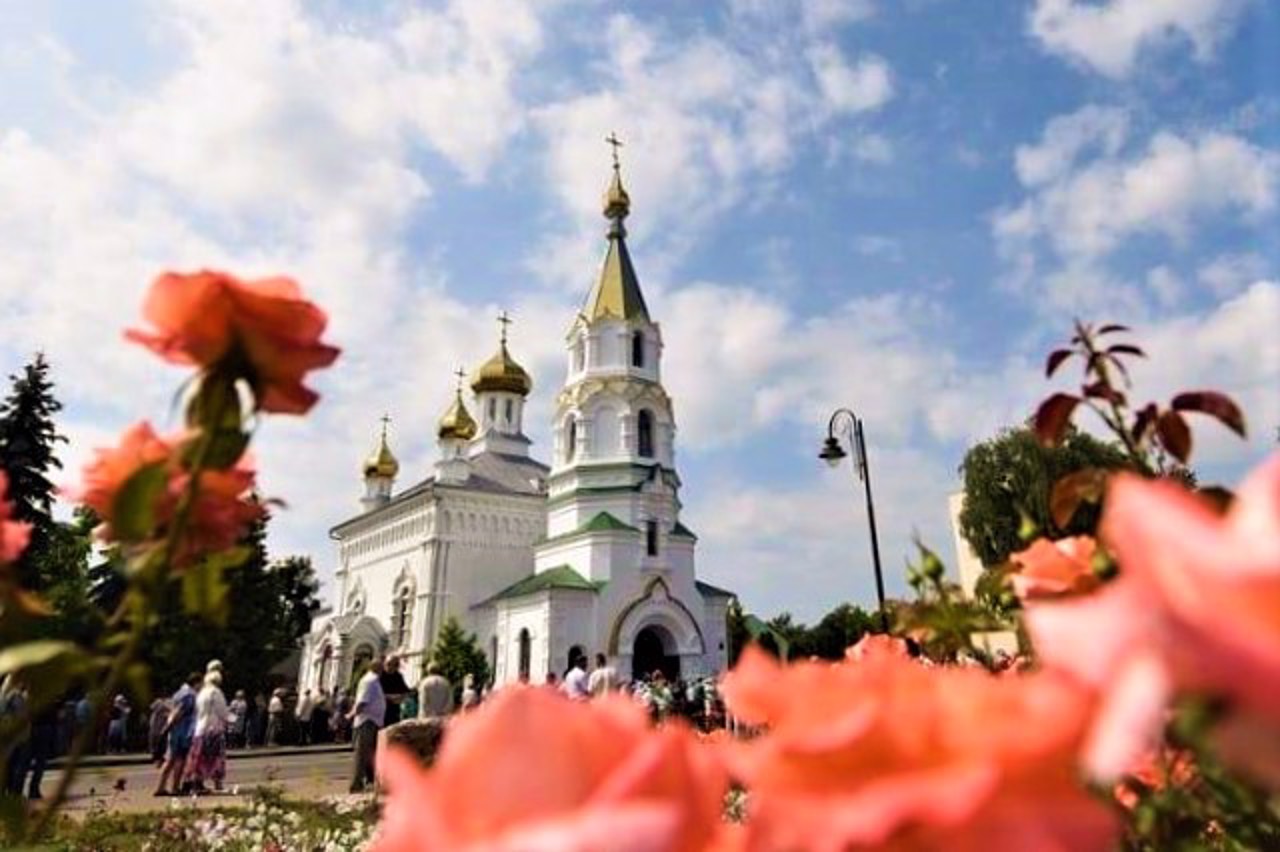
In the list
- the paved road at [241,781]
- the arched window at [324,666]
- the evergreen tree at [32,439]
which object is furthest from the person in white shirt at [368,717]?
the arched window at [324,666]

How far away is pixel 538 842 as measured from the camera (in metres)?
0.43

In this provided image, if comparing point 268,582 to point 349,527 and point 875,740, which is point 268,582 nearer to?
point 349,527

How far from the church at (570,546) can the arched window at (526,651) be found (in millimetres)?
52

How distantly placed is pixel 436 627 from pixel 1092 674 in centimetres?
3902

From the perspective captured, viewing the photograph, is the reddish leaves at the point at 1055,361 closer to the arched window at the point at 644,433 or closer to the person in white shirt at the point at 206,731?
the person in white shirt at the point at 206,731

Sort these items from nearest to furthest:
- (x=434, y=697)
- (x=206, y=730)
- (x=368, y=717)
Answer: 1. (x=206, y=730)
2. (x=368, y=717)
3. (x=434, y=697)

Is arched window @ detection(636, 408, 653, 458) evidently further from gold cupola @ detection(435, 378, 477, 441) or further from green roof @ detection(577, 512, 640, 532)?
gold cupola @ detection(435, 378, 477, 441)

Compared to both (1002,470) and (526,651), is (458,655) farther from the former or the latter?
(1002,470)

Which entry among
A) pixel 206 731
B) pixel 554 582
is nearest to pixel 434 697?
pixel 206 731

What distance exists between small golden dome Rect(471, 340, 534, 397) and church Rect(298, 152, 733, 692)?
7.28 feet

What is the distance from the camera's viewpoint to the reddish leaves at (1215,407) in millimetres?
1186

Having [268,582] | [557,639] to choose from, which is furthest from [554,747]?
[268,582]

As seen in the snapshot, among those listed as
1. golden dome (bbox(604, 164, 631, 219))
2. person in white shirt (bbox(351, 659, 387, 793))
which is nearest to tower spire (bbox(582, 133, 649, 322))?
golden dome (bbox(604, 164, 631, 219))

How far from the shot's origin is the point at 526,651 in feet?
108
